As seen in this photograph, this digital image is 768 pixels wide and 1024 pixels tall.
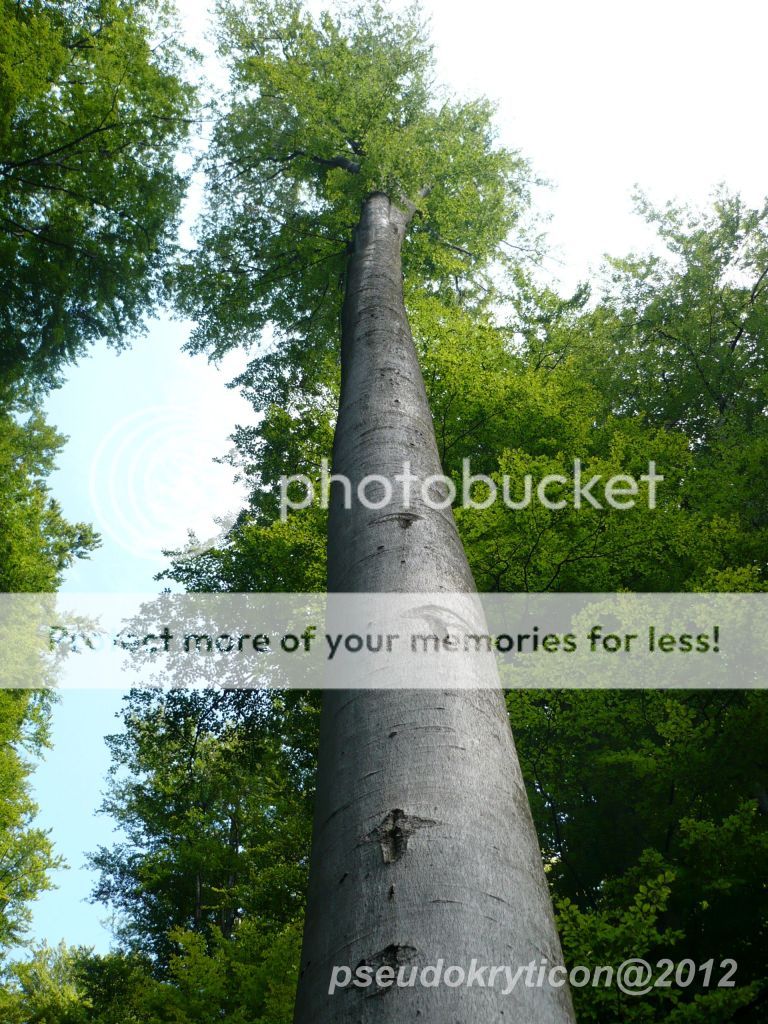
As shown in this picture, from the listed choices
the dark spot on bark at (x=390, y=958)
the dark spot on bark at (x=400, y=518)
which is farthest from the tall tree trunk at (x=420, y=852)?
the dark spot on bark at (x=400, y=518)

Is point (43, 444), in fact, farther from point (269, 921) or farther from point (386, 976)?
point (386, 976)

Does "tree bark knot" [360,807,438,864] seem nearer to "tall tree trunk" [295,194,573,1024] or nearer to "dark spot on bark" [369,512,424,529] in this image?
"tall tree trunk" [295,194,573,1024]

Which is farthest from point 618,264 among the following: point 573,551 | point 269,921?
point 269,921

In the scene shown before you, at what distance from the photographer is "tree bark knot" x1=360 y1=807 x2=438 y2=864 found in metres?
1.43

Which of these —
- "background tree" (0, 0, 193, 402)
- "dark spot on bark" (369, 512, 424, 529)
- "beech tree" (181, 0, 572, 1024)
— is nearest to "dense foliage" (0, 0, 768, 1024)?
"beech tree" (181, 0, 572, 1024)

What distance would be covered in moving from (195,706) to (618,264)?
39.1 ft

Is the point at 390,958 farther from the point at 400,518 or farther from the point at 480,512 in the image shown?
the point at 480,512

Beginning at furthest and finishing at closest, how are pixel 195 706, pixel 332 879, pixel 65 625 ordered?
pixel 65 625, pixel 195 706, pixel 332 879

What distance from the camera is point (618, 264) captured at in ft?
49.0

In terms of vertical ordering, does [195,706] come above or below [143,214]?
below

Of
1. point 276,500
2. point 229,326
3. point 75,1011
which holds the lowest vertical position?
point 75,1011
